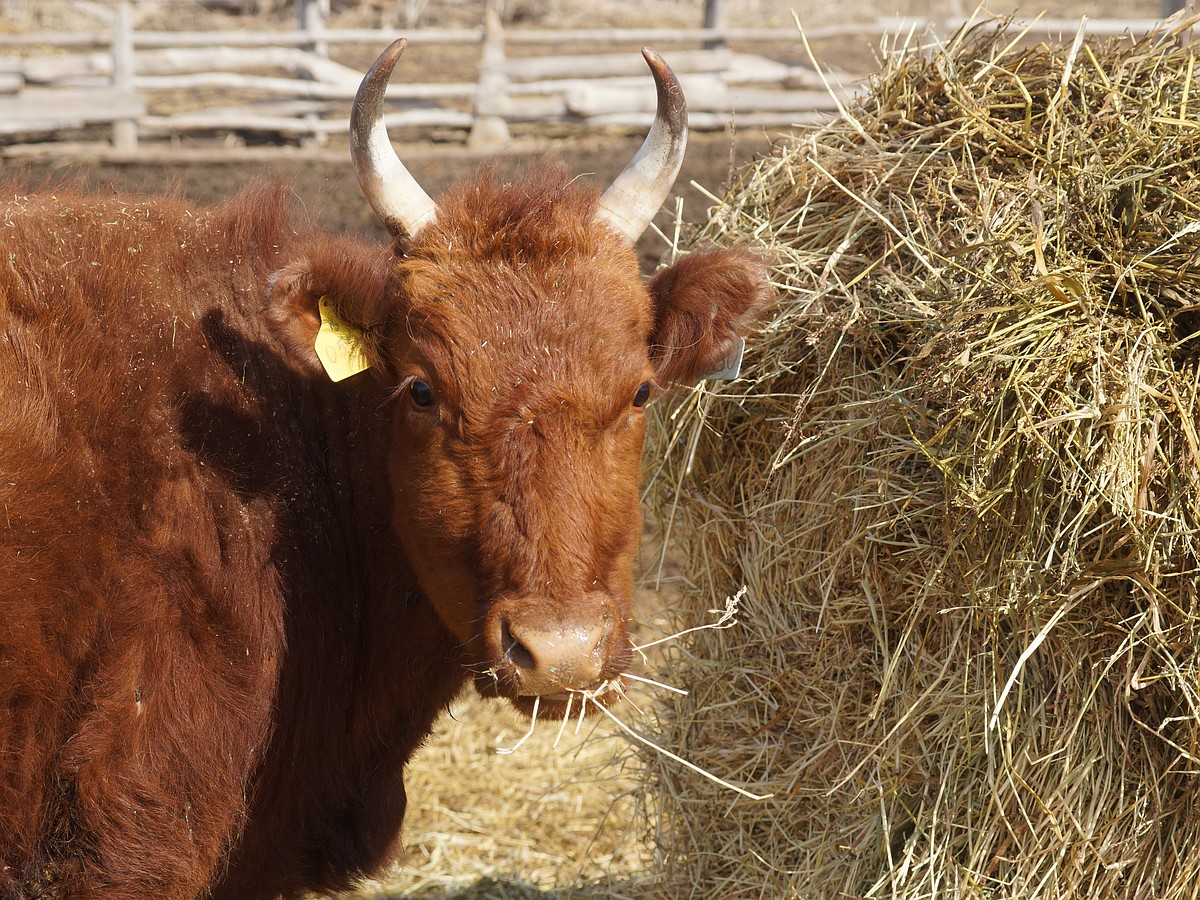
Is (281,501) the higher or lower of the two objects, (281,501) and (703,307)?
the lower

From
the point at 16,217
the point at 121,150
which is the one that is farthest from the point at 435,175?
the point at 16,217

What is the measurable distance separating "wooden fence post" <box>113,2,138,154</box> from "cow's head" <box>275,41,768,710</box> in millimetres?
12284

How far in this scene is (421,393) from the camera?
3172 mm

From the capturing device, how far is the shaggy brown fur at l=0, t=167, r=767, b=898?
298 cm

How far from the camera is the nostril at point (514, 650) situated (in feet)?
9.11

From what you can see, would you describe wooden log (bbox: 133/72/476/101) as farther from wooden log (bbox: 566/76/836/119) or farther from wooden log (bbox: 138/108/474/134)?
wooden log (bbox: 566/76/836/119)

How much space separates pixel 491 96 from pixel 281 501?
1223 centimetres

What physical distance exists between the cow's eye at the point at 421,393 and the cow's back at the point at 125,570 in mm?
507

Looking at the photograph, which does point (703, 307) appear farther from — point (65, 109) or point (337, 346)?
point (65, 109)

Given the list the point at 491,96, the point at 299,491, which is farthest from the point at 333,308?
the point at 491,96

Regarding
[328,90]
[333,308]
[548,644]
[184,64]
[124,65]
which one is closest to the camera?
[548,644]

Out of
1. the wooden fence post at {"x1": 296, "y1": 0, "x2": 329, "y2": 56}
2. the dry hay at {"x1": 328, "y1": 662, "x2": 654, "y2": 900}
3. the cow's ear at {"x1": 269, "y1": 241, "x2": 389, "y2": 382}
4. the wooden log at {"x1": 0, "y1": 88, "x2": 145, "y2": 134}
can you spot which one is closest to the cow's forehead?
the cow's ear at {"x1": 269, "y1": 241, "x2": 389, "y2": 382}

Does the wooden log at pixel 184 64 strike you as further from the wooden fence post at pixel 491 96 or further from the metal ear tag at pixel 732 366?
the metal ear tag at pixel 732 366

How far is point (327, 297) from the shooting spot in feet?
10.8
